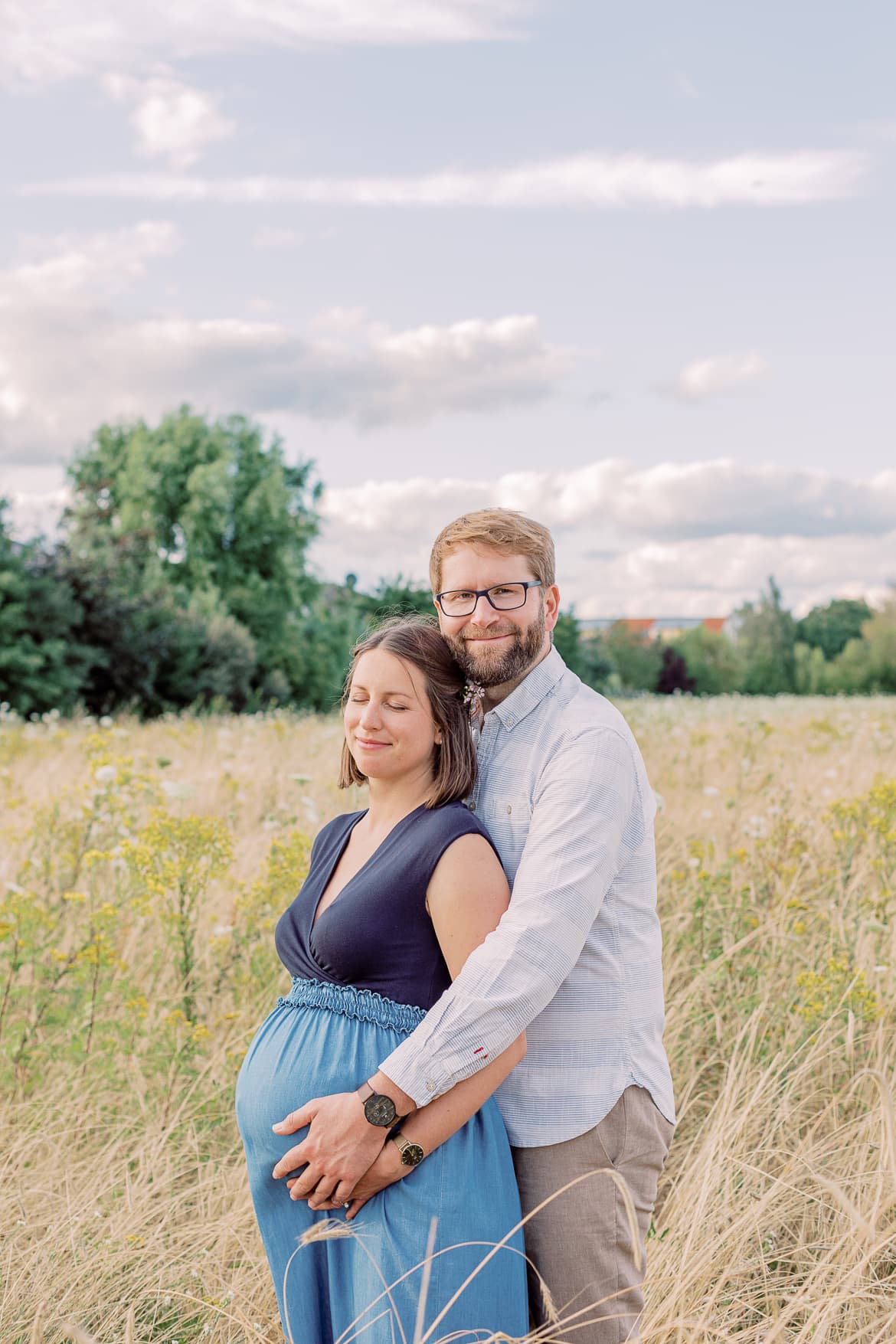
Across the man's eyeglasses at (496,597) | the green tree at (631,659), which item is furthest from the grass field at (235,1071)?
the green tree at (631,659)

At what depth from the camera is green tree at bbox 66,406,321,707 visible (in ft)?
108

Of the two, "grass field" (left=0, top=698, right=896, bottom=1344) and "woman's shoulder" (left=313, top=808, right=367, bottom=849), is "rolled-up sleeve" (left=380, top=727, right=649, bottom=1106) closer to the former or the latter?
"woman's shoulder" (left=313, top=808, right=367, bottom=849)

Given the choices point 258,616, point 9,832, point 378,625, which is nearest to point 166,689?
point 258,616

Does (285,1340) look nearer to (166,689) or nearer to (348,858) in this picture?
(348,858)

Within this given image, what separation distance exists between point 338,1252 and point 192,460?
34.7 meters

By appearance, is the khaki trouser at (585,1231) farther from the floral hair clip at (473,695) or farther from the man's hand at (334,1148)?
the floral hair clip at (473,695)

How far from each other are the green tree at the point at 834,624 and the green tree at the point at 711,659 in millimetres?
5703

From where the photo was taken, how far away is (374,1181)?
1998mm

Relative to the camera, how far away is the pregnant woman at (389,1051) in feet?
6.59

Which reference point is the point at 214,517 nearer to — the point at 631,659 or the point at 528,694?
the point at 528,694

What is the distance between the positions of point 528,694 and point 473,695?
0.14m

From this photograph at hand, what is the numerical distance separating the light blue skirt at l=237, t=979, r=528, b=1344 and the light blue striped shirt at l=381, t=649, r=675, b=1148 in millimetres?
139

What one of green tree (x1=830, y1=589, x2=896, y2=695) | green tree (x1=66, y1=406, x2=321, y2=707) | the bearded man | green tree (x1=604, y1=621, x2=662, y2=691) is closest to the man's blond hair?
the bearded man

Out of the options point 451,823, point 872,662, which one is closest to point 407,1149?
point 451,823
